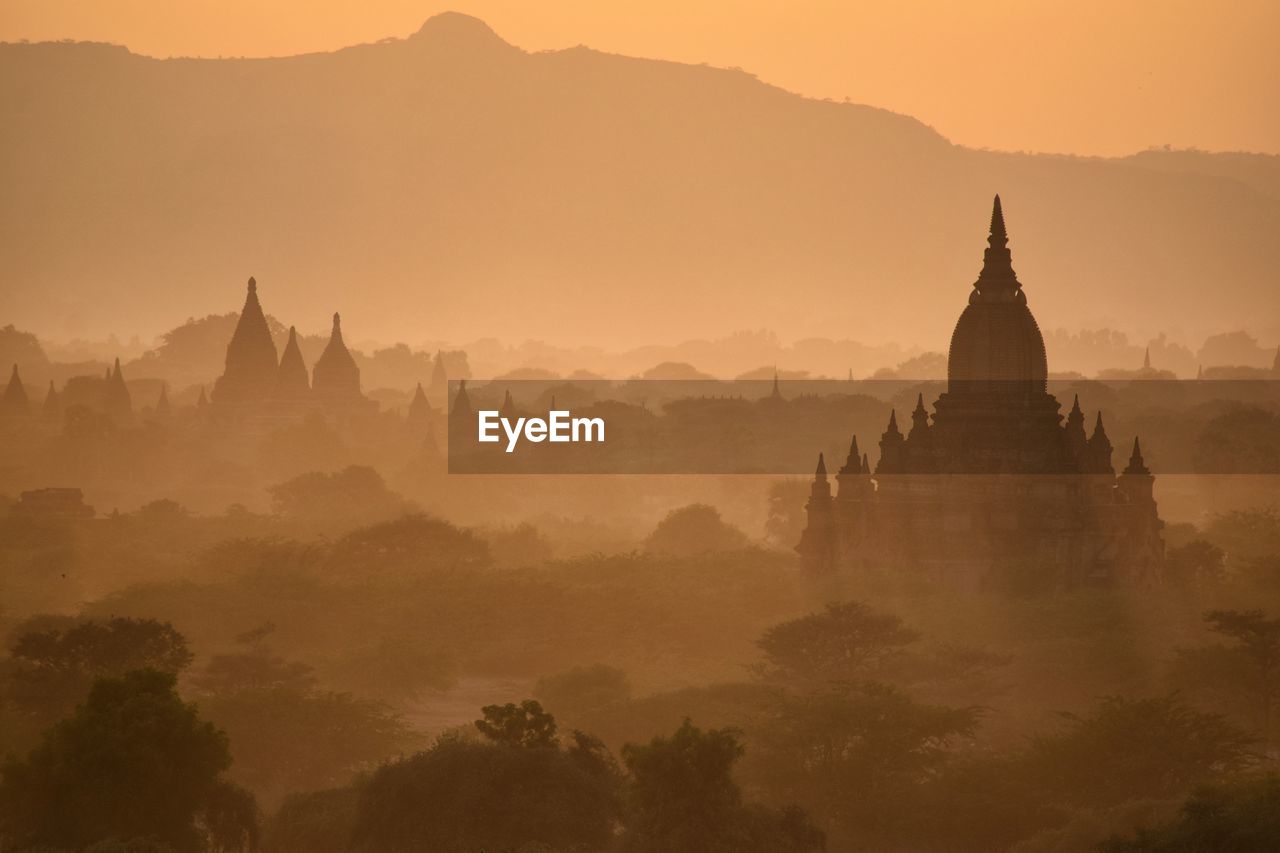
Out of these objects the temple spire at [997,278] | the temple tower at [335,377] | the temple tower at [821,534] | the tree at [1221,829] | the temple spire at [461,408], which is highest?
the temple spire at [997,278]

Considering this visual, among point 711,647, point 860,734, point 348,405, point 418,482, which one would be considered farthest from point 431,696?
point 348,405

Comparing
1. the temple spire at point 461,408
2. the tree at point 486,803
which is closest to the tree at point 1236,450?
the temple spire at point 461,408

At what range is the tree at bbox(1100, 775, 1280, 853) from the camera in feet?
106

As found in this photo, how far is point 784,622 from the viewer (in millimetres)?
51406

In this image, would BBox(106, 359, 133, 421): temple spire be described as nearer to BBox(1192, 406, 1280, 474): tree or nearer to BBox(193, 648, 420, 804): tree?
BBox(1192, 406, 1280, 474): tree

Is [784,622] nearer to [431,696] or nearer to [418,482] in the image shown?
[431,696]

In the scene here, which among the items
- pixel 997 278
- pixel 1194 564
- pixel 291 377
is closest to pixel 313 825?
pixel 997 278

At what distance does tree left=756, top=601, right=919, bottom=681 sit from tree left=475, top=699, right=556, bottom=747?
12.2 meters

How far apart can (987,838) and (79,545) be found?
44.4 m

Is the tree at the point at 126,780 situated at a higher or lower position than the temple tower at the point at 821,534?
lower

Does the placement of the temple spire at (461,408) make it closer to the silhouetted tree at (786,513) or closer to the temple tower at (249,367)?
the temple tower at (249,367)

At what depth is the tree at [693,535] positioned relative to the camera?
247 ft

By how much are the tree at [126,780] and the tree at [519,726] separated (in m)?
4.20

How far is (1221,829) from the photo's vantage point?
32.7 metres
